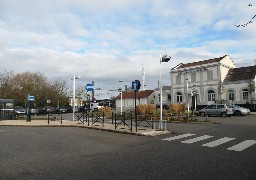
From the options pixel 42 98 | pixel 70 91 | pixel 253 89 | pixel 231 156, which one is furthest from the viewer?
pixel 70 91

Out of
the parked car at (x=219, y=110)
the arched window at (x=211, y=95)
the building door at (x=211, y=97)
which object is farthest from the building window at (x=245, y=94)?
the parked car at (x=219, y=110)

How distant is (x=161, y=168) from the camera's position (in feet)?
26.5

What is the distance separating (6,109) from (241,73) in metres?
41.2

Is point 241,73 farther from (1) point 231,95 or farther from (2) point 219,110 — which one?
(2) point 219,110

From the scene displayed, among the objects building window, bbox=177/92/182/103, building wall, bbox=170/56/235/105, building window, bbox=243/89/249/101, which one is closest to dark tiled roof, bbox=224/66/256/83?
building wall, bbox=170/56/235/105

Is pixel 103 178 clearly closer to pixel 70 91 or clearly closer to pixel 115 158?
pixel 115 158

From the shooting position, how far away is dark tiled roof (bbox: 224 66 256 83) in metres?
53.3

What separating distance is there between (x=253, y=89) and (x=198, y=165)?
149 feet

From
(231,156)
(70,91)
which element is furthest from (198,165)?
(70,91)

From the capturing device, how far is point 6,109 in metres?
32.9

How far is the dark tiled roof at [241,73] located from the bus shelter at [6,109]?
128 feet

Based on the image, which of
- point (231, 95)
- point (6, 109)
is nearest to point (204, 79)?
point (231, 95)

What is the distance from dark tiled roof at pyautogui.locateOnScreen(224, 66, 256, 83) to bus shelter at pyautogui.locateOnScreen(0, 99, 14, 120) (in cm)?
3889

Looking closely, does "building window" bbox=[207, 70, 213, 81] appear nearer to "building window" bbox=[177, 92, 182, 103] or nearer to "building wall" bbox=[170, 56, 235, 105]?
"building wall" bbox=[170, 56, 235, 105]
